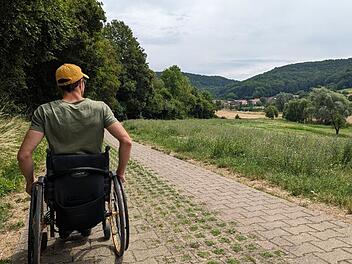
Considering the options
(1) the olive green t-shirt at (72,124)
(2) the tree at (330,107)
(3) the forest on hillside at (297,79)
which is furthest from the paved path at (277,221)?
(3) the forest on hillside at (297,79)

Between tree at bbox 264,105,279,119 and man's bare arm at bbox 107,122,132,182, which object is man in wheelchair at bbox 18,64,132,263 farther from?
tree at bbox 264,105,279,119

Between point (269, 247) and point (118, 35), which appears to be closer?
point (269, 247)

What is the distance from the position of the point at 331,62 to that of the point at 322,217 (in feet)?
575

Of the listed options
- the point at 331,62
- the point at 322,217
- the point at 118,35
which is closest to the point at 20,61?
the point at 322,217

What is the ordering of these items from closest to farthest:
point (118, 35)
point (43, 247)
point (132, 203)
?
point (43, 247), point (132, 203), point (118, 35)

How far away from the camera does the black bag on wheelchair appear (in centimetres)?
340

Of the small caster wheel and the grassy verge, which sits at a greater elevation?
the small caster wheel

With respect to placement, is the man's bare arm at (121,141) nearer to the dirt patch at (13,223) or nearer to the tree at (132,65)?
the dirt patch at (13,223)

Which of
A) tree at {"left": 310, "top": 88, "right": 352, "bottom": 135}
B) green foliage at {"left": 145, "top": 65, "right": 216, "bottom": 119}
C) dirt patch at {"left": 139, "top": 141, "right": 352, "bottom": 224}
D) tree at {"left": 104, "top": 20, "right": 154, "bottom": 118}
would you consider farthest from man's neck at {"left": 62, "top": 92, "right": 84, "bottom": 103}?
tree at {"left": 310, "top": 88, "right": 352, "bottom": 135}

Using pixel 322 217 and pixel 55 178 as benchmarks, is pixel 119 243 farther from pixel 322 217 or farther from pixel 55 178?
pixel 322 217

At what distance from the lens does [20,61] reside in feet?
48.7

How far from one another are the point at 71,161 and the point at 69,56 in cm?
2439

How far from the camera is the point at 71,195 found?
343cm

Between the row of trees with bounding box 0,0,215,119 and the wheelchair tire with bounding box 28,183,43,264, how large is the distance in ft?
32.1
